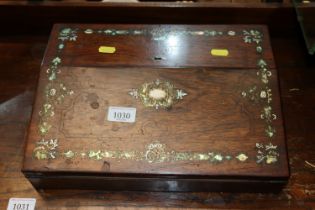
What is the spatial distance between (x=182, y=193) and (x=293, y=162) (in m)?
0.34

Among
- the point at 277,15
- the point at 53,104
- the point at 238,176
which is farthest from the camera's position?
the point at 277,15

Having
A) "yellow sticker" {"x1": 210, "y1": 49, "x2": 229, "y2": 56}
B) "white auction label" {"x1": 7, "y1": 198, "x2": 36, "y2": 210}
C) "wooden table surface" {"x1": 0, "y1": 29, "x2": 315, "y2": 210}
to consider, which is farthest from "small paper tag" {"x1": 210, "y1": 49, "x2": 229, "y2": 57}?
"white auction label" {"x1": 7, "y1": 198, "x2": 36, "y2": 210}

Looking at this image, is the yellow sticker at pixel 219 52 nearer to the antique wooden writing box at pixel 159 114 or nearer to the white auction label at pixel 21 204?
the antique wooden writing box at pixel 159 114

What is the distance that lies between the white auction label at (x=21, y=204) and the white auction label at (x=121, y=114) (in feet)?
1.07

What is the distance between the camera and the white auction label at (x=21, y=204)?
115 centimetres

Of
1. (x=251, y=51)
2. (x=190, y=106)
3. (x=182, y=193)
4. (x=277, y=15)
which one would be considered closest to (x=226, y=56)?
(x=251, y=51)

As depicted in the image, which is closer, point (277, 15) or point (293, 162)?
point (293, 162)

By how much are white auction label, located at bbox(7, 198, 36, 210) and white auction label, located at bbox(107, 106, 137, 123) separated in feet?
1.07

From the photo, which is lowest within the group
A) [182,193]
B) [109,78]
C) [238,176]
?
[182,193]

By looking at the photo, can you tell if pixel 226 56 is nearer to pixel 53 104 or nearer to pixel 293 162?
pixel 293 162

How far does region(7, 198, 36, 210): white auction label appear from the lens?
1.15m

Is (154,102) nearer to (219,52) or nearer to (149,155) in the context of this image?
(149,155)

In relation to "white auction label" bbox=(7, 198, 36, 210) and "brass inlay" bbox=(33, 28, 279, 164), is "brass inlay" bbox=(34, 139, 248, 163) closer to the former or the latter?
"brass inlay" bbox=(33, 28, 279, 164)

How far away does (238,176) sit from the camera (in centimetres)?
106
